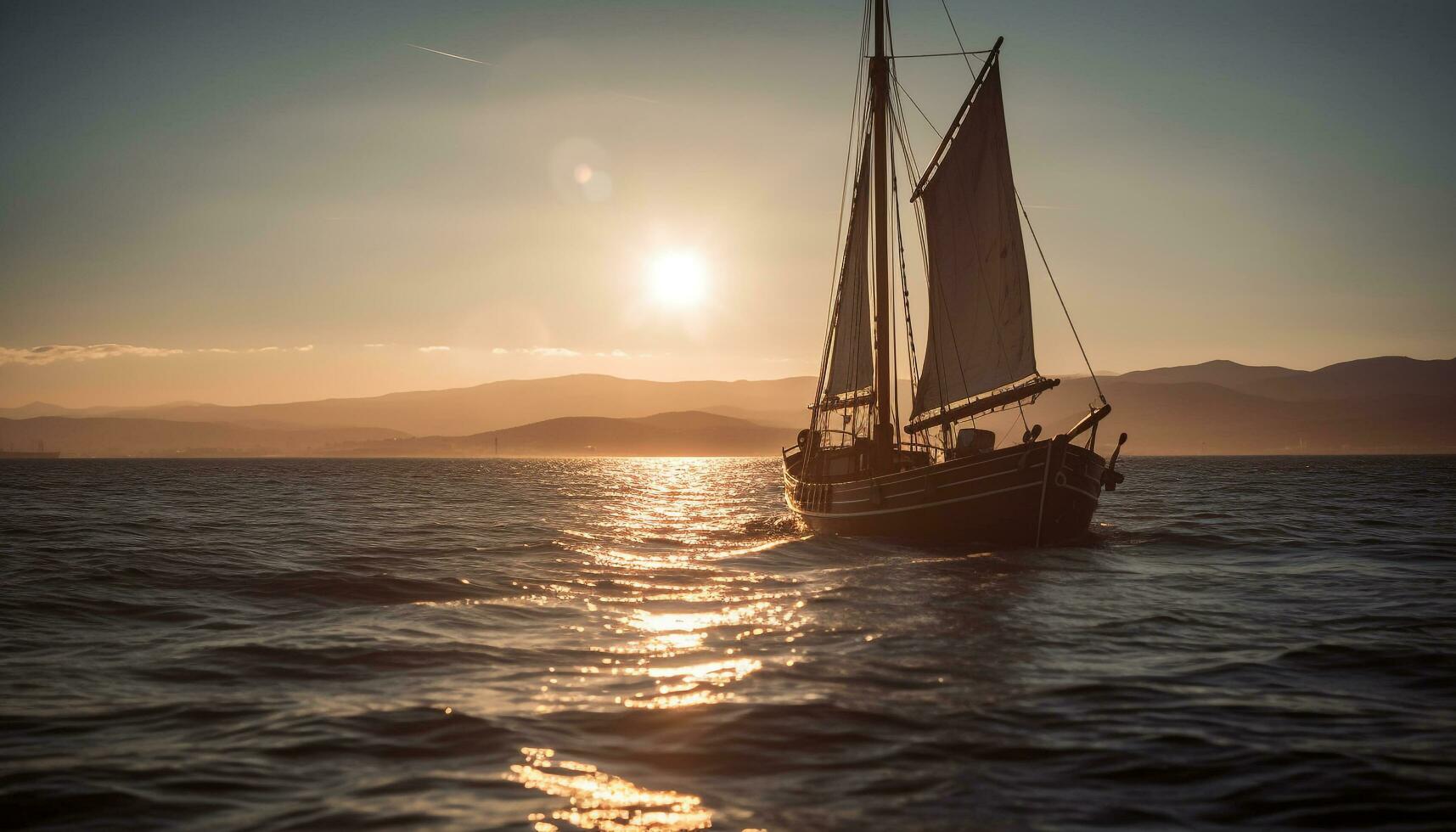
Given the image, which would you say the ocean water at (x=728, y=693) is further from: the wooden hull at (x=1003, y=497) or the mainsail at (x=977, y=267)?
the mainsail at (x=977, y=267)

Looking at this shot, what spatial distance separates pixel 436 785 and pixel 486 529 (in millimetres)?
33127

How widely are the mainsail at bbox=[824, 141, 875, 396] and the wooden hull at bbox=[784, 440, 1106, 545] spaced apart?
10830mm

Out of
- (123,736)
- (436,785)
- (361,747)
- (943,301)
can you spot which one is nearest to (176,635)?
(123,736)

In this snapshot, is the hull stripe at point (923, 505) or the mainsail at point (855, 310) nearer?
the hull stripe at point (923, 505)

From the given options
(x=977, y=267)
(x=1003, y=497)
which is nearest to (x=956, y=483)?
(x=1003, y=497)

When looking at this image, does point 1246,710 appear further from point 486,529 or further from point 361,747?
point 486,529

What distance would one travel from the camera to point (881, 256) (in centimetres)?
3953

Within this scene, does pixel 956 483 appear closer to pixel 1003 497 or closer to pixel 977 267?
pixel 1003 497

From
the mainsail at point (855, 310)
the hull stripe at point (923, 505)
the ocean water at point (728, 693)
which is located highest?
the mainsail at point (855, 310)

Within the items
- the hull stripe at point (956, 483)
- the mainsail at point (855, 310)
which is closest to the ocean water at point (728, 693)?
the hull stripe at point (956, 483)

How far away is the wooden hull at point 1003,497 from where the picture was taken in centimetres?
3069

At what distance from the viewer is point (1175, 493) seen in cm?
7412

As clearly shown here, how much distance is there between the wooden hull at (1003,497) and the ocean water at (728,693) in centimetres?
283

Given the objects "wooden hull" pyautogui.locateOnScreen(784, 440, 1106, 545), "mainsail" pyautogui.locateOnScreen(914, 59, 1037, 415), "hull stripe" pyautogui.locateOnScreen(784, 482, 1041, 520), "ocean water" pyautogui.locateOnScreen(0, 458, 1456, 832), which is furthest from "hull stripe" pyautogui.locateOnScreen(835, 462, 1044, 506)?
"mainsail" pyautogui.locateOnScreen(914, 59, 1037, 415)
